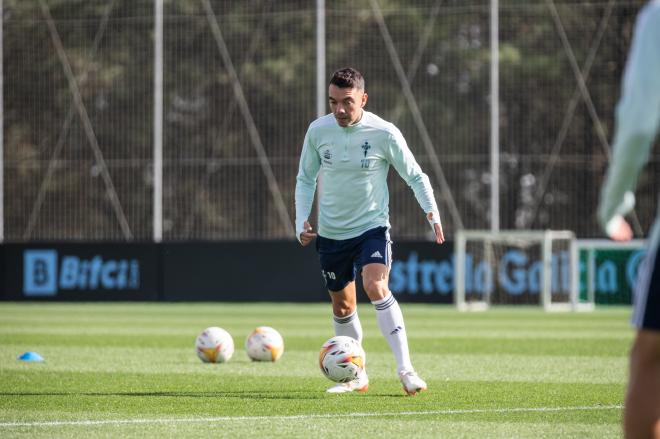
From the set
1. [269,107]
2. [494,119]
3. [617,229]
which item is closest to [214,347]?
[617,229]

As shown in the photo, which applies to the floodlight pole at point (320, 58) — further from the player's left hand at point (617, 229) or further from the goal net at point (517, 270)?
the player's left hand at point (617, 229)

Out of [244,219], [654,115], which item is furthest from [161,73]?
[654,115]

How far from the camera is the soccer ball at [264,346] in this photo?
12.2 meters

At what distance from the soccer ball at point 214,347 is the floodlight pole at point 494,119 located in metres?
16.3

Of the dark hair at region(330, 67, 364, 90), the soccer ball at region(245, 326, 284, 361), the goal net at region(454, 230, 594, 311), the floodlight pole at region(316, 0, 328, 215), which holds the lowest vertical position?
the goal net at region(454, 230, 594, 311)

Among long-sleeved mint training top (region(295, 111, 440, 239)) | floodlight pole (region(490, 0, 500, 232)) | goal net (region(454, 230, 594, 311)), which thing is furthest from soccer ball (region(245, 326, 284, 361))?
floodlight pole (region(490, 0, 500, 232))

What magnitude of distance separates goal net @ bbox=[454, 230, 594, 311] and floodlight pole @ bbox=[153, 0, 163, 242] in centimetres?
684

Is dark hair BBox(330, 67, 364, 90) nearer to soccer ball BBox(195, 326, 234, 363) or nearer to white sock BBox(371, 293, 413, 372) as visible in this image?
white sock BBox(371, 293, 413, 372)

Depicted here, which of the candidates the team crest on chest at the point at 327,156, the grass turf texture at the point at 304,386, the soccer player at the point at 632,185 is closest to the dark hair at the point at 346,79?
the team crest on chest at the point at 327,156

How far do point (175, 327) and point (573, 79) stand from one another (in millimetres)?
11876

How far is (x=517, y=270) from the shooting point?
26781mm

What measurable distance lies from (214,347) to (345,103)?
11.9 feet

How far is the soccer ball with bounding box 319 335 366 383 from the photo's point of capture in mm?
9078

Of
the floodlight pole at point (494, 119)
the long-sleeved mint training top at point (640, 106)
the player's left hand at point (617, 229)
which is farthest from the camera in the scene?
the floodlight pole at point (494, 119)
